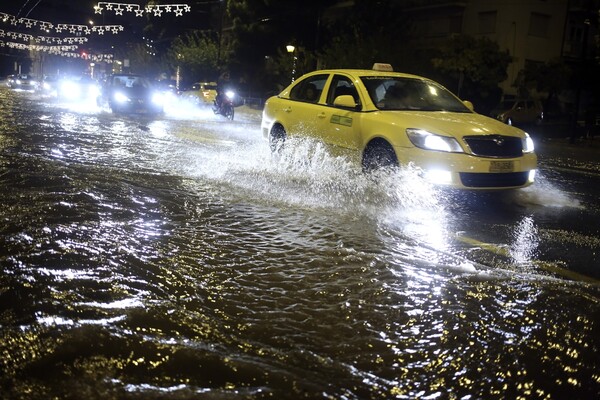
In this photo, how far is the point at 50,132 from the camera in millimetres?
13797

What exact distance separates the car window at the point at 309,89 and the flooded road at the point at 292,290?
1.56m

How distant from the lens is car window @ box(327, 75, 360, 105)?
8508 millimetres

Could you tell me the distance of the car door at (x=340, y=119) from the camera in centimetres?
795

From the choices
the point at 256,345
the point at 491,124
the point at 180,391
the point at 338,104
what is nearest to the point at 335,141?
the point at 338,104

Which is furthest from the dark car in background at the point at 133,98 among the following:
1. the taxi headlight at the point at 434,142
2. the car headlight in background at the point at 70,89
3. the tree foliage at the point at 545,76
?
the tree foliage at the point at 545,76

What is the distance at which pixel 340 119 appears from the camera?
8250 mm

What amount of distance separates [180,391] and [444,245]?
Result: 3.28 m

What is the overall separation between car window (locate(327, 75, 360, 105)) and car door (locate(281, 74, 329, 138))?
18 cm

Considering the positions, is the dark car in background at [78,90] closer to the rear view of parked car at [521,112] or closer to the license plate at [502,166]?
the rear view of parked car at [521,112]

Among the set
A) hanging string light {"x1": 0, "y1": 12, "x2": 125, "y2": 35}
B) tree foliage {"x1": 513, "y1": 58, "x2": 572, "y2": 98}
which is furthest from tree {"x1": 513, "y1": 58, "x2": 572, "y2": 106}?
hanging string light {"x1": 0, "y1": 12, "x2": 125, "y2": 35}

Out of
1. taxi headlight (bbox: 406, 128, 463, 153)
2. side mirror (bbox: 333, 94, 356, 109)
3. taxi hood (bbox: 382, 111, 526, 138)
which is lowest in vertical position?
taxi headlight (bbox: 406, 128, 463, 153)

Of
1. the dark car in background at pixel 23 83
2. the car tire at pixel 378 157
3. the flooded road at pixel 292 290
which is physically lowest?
the flooded road at pixel 292 290

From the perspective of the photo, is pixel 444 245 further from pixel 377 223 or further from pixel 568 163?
pixel 568 163

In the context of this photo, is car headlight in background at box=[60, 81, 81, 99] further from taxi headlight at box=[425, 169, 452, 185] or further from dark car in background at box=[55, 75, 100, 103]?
taxi headlight at box=[425, 169, 452, 185]
